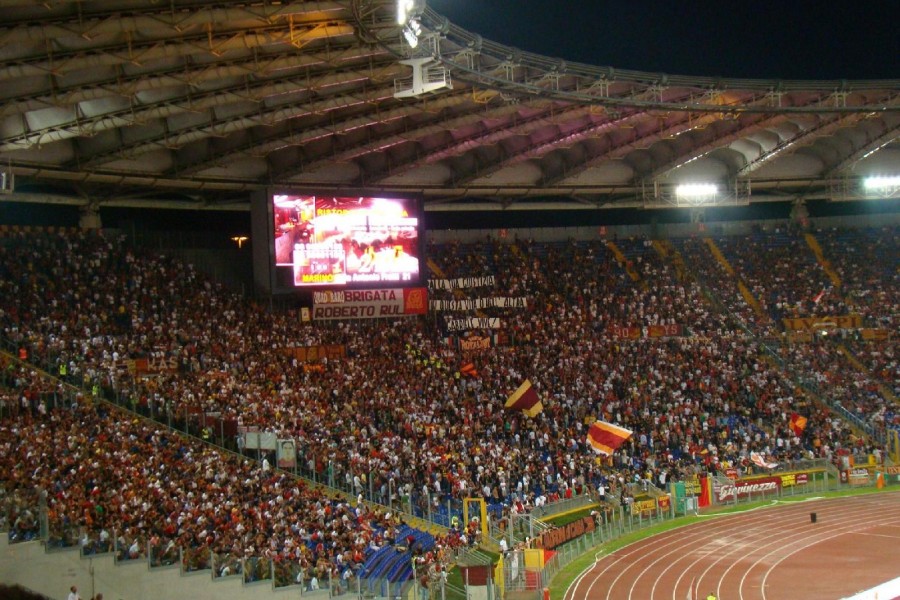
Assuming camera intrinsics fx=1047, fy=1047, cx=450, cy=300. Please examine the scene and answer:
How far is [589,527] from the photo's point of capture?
33.1m

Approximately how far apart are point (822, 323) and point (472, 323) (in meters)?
17.1

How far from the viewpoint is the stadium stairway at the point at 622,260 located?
168ft

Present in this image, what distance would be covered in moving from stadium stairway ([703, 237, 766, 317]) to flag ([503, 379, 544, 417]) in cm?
1607

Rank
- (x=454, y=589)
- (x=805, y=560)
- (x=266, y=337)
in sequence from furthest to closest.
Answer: (x=266, y=337) < (x=805, y=560) < (x=454, y=589)

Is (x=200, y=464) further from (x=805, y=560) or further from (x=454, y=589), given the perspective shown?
(x=805, y=560)

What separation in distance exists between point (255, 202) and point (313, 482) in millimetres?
14326

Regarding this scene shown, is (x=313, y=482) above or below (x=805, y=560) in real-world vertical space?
above

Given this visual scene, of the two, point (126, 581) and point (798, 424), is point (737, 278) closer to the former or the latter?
point (798, 424)

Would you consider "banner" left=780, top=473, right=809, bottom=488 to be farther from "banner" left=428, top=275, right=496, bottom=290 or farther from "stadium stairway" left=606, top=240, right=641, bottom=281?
"banner" left=428, top=275, right=496, bottom=290

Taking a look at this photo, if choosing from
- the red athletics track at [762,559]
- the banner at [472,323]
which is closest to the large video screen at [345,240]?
the banner at [472,323]

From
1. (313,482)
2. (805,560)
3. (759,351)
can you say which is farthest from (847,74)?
(313,482)

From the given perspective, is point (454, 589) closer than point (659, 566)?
Yes

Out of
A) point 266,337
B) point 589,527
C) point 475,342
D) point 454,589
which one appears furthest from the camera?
point 475,342

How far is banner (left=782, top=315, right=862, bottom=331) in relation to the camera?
49.4 m
